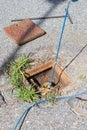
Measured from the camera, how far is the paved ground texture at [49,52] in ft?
9.77

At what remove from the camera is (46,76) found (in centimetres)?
371

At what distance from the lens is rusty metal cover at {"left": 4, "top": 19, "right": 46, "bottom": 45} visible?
4.00 metres

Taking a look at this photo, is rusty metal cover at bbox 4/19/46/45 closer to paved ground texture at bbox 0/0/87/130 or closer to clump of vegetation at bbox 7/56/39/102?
paved ground texture at bbox 0/0/87/130

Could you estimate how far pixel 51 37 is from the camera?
410 centimetres

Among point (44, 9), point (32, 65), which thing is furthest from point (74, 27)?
point (32, 65)

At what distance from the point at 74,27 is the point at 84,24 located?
0.19m

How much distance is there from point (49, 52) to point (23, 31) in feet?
2.05

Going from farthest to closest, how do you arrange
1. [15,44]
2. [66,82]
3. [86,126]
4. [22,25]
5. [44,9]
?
[44,9], [22,25], [15,44], [66,82], [86,126]

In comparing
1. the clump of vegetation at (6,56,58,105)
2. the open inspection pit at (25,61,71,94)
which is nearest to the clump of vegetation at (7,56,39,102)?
the clump of vegetation at (6,56,58,105)

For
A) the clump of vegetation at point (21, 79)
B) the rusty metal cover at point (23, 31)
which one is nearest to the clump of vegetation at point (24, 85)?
the clump of vegetation at point (21, 79)

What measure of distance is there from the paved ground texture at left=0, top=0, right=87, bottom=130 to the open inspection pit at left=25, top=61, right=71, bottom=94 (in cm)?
9

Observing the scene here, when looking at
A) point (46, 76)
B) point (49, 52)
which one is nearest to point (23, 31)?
point (49, 52)

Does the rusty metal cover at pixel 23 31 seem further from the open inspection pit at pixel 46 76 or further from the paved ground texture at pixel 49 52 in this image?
the open inspection pit at pixel 46 76

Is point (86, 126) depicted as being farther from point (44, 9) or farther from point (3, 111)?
point (44, 9)
